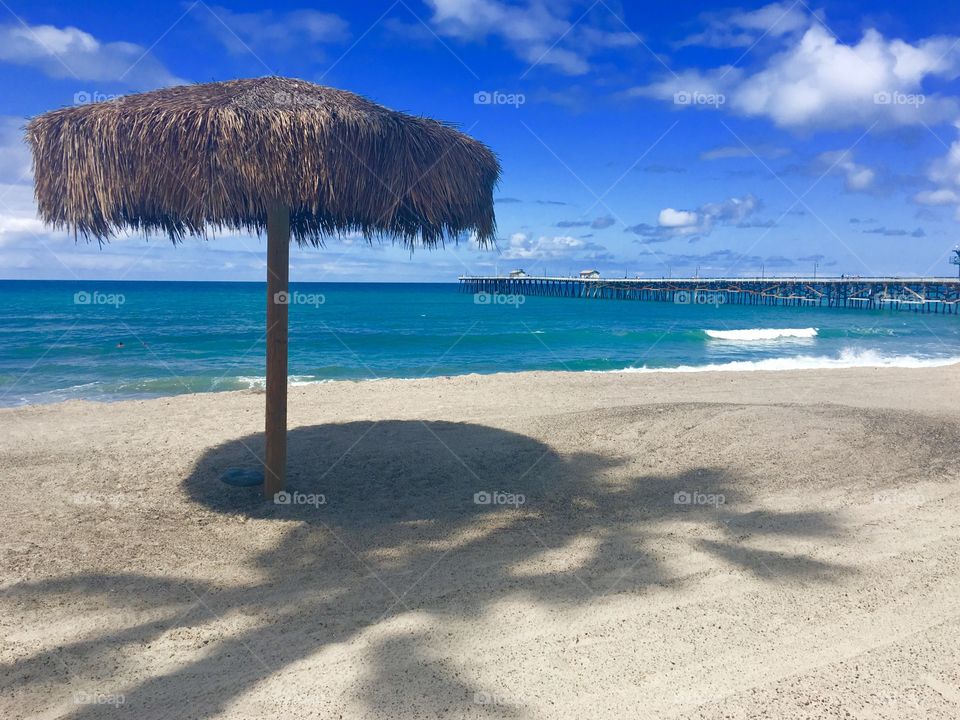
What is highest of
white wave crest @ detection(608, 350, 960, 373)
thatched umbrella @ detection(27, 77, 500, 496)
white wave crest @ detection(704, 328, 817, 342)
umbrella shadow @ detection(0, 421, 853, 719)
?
thatched umbrella @ detection(27, 77, 500, 496)

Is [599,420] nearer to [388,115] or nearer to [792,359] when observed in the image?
[388,115]

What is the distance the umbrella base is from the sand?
19cm

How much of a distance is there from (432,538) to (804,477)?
3.46 meters

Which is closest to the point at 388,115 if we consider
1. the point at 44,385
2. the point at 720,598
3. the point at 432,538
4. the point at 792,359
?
the point at 432,538

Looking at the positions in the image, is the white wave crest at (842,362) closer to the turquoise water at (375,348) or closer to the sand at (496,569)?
the turquoise water at (375,348)

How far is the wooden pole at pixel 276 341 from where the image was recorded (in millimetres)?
5059

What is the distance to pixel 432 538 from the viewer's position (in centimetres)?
474

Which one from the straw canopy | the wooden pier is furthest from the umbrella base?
the wooden pier

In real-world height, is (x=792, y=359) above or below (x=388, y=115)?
below

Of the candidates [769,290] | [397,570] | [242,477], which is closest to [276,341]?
[242,477]

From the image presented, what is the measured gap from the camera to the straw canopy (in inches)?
167

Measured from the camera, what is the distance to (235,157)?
4.20 m

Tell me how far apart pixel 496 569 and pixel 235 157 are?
3135mm

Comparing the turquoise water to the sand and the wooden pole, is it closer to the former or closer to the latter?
the sand
